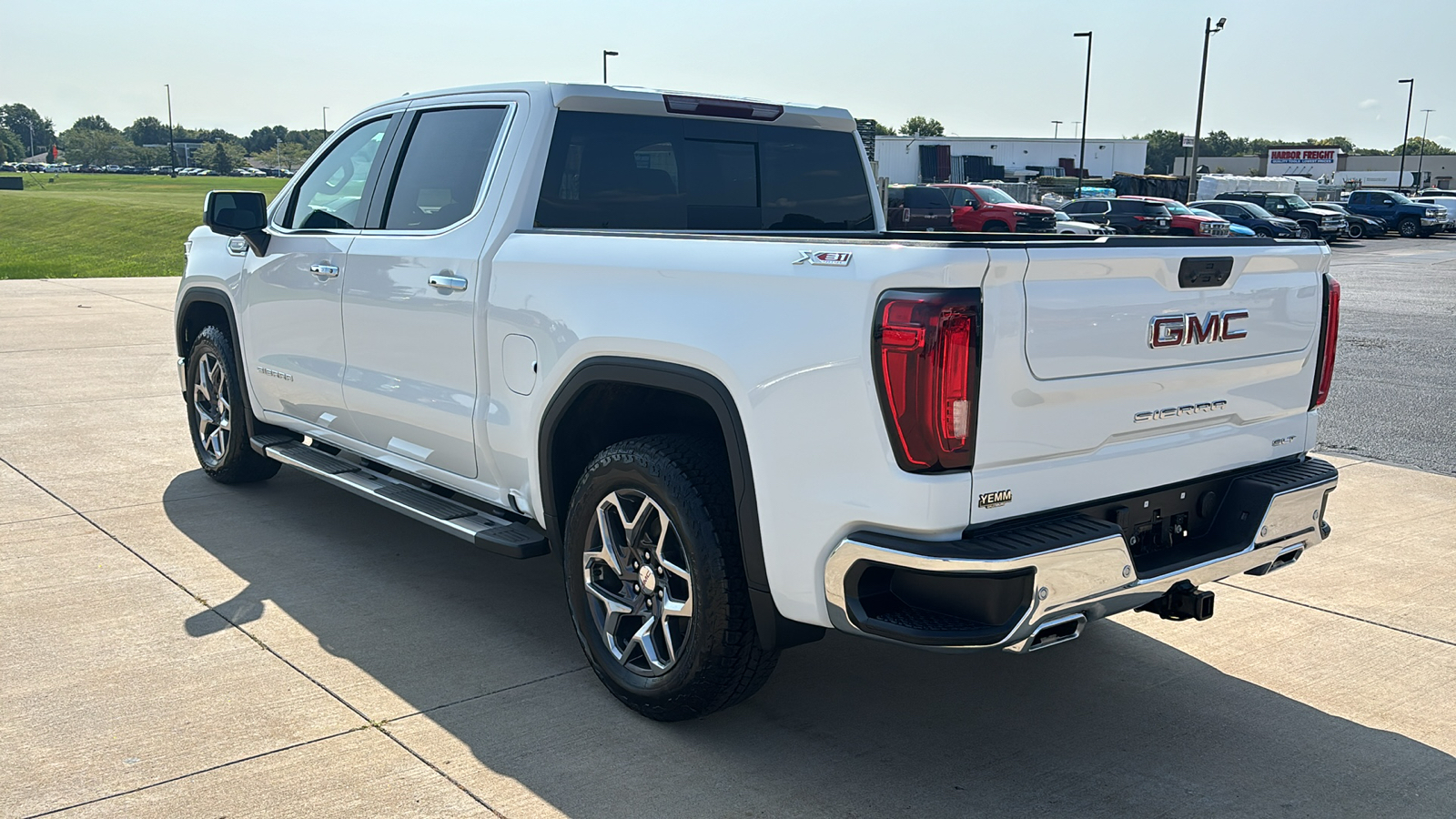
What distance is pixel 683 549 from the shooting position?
12.0 feet

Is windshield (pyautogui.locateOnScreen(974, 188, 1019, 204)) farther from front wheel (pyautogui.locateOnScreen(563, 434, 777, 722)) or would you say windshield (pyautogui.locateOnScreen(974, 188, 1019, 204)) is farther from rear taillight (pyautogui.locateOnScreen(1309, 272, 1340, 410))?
front wheel (pyautogui.locateOnScreen(563, 434, 777, 722))

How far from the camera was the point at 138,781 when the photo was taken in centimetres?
347

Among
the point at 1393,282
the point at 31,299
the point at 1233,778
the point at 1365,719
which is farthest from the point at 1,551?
the point at 1393,282

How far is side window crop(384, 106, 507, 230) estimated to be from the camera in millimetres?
4777

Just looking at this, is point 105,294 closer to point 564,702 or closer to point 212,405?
point 212,405

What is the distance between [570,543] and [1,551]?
3063 mm

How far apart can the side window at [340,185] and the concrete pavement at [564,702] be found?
1.52m

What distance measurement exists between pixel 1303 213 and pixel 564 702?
41.2 m

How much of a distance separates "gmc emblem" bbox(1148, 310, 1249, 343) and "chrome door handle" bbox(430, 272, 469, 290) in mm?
2410

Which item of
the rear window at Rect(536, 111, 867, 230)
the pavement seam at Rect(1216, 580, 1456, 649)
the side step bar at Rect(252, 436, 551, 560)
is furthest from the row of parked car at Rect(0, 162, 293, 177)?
the pavement seam at Rect(1216, 580, 1456, 649)

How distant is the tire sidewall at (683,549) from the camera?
3576mm

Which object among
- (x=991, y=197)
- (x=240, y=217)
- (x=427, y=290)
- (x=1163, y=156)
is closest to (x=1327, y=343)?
(x=427, y=290)

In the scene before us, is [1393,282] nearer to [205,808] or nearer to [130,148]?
[205,808]

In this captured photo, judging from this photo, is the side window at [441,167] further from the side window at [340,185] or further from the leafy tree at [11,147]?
the leafy tree at [11,147]
